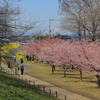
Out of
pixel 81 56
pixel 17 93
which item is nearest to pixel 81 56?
pixel 81 56

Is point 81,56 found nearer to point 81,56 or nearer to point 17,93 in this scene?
point 81,56

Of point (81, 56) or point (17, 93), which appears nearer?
point (17, 93)

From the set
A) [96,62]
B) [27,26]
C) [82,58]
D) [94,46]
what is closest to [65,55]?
[94,46]

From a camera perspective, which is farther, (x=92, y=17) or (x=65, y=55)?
(x=92, y=17)

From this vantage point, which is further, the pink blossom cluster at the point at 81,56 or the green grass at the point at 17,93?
the pink blossom cluster at the point at 81,56

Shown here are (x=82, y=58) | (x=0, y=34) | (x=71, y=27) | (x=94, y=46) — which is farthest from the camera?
(x=71, y=27)

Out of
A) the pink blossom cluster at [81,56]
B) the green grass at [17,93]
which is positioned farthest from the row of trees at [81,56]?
the green grass at [17,93]

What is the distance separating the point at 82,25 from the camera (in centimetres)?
3991

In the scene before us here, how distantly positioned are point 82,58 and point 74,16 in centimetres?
1540

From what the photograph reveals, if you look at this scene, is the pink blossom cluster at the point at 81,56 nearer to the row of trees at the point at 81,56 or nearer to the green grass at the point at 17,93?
the row of trees at the point at 81,56

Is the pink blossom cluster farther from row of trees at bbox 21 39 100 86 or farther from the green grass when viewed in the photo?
the green grass

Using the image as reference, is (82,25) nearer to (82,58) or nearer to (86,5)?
(86,5)

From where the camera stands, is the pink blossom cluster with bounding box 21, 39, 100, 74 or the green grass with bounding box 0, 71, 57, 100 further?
the pink blossom cluster with bounding box 21, 39, 100, 74

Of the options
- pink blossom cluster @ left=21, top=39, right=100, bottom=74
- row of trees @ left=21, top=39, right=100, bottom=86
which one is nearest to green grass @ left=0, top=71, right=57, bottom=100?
row of trees @ left=21, top=39, right=100, bottom=86
